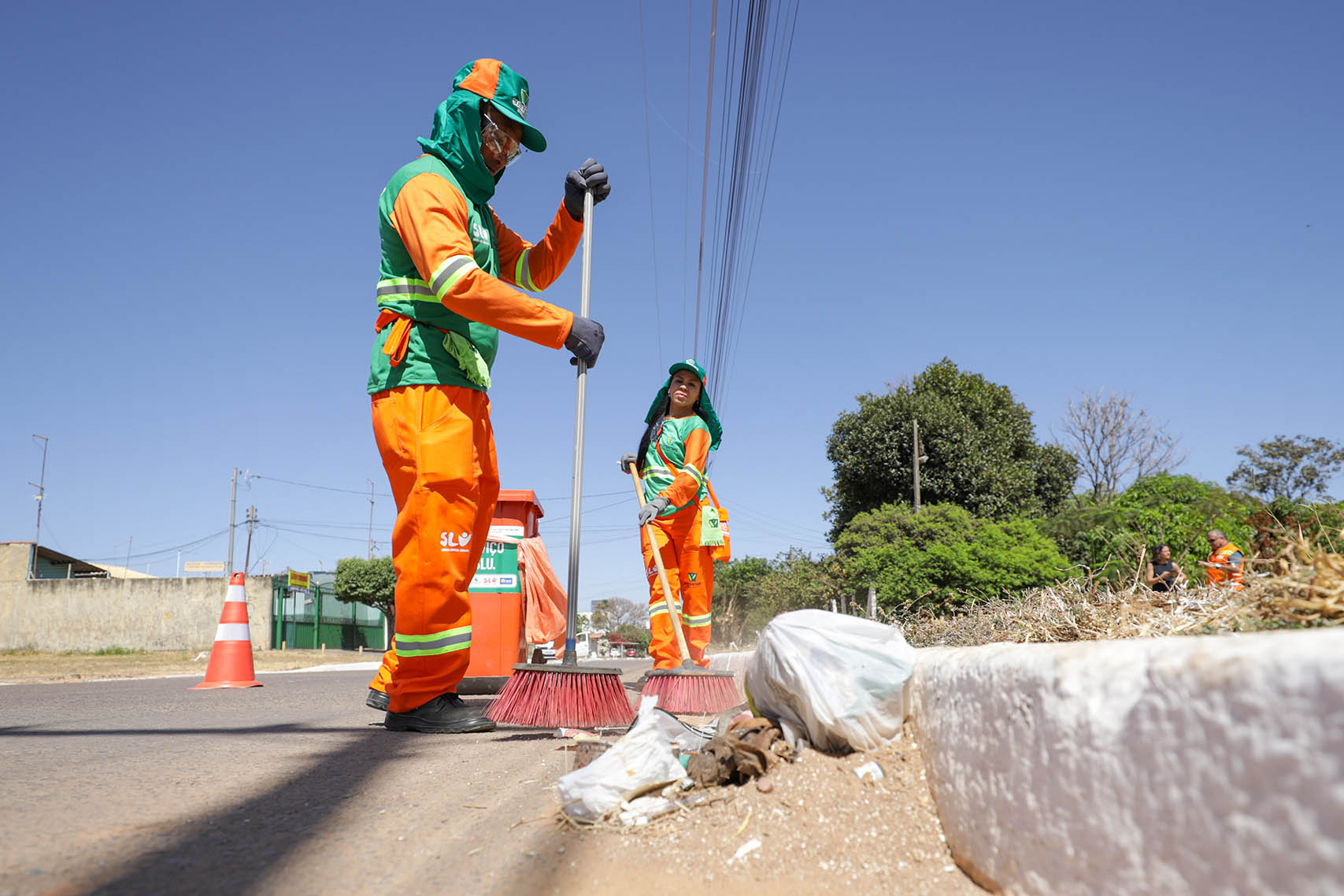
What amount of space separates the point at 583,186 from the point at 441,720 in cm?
264

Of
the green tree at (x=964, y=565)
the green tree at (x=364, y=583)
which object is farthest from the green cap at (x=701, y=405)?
the green tree at (x=364, y=583)

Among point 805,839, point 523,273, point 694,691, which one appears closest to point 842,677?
point 805,839

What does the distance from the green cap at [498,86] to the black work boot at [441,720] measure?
247 centimetres

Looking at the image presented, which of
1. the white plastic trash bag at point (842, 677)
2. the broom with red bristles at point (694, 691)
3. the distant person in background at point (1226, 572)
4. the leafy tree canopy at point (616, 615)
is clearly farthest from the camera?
the leafy tree canopy at point (616, 615)

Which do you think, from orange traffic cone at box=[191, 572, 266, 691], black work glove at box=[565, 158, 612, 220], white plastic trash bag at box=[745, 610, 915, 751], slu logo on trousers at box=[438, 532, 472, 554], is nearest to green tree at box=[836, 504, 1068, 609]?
orange traffic cone at box=[191, 572, 266, 691]

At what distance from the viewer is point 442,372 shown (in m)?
3.34

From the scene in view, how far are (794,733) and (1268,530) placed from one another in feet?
3.30

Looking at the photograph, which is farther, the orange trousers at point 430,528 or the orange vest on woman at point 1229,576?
the orange trousers at point 430,528

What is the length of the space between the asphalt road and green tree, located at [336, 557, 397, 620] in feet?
127

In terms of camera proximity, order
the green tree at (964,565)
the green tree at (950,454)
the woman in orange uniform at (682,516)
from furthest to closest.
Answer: the green tree at (950,454) → the green tree at (964,565) → the woman in orange uniform at (682,516)

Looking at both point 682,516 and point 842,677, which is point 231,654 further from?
point 842,677

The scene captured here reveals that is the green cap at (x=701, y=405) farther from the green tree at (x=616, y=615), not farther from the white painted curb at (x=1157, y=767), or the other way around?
the green tree at (x=616, y=615)

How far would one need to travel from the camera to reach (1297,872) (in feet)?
2.45

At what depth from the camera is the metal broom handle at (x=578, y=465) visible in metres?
3.48
